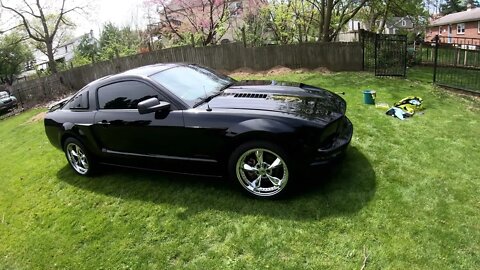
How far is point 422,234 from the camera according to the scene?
308cm

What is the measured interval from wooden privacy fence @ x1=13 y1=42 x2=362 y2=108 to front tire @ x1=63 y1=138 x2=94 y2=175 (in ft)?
32.6

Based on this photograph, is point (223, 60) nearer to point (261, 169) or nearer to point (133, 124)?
point (133, 124)

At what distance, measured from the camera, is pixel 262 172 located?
12.2ft

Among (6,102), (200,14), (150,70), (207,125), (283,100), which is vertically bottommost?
(6,102)

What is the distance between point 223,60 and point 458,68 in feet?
29.9

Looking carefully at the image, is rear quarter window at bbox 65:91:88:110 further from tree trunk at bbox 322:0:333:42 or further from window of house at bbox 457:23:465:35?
window of house at bbox 457:23:465:35

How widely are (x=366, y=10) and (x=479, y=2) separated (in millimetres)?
45094

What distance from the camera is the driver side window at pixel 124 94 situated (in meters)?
4.25

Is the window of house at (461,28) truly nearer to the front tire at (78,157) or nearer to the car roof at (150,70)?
the car roof at (150,70)

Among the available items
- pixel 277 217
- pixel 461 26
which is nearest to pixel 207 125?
pixel 277 217

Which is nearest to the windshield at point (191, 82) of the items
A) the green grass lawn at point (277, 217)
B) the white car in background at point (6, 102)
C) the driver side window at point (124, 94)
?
the driver side window at point (124, 94)

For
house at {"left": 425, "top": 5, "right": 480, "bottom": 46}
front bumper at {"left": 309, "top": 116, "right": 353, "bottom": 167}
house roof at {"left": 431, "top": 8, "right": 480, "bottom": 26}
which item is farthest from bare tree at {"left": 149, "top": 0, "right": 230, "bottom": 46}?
house roof at {"left": 431, "top": 8, "right": 480, "bottom": 26}

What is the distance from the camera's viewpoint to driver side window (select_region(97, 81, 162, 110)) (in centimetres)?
425

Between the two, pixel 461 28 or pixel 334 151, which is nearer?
pixel 334 151
